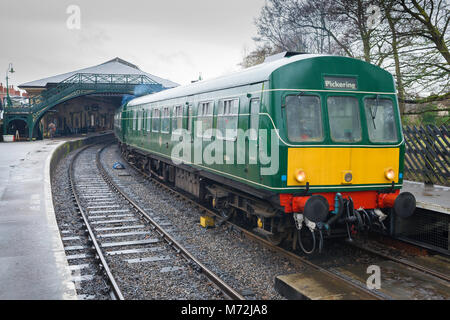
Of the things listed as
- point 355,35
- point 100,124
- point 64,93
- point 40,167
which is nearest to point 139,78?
point 64,93

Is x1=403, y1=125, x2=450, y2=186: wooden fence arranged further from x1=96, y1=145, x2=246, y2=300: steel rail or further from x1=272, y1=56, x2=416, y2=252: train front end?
x1=96, y1=145, x2=246, y2=300: steel rail

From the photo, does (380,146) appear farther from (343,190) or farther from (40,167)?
(40,167)

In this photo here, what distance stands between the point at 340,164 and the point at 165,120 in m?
7.69

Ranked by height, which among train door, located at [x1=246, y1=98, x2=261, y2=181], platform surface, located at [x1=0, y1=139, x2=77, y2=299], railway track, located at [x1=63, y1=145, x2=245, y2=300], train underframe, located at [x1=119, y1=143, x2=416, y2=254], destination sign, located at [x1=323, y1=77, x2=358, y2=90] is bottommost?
railway track, located at [x1=63, y1=145, x2=245, y2=300]

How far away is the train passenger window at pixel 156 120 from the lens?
14.4 meters

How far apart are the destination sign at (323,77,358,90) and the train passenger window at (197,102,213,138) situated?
3086mm

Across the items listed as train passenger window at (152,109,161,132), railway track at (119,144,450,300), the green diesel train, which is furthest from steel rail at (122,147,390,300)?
train passenger window at (152,109,161,132)

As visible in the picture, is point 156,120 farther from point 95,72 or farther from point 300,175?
point 95,72

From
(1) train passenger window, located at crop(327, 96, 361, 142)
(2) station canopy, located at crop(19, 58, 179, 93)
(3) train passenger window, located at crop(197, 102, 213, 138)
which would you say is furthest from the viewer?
(2) station canopy, located at crop(19, 58, 179, 93)

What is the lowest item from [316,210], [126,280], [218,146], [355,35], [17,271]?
[126,280]

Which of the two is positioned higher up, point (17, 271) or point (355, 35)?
point (355, 35)

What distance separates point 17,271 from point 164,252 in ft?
8.96

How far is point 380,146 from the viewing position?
23.3 feet

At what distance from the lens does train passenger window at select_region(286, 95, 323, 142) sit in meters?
6.64
